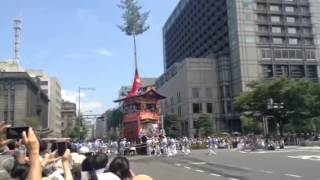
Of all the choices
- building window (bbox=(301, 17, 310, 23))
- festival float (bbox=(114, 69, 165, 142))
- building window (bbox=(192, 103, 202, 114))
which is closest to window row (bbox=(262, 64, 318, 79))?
building window (bbox=(301, 17, 310, 23))

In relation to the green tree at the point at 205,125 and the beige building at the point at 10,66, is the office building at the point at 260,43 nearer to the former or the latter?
the green tree at the point at 205,125

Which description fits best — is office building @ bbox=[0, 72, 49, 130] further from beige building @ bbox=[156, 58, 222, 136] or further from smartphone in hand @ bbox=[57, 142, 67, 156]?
smartphone in hand @ bbox=[57, 142, 67, 156]

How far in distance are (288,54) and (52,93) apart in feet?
272

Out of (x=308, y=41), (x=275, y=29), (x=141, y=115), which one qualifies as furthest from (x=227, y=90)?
(x=141, y=115)

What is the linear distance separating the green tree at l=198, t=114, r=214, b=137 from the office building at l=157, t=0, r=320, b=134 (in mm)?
8597

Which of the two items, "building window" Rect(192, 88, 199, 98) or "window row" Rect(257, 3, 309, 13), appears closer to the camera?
"window row" Rect(257, 3, 309, 13)

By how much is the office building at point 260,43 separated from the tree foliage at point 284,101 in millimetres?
36869

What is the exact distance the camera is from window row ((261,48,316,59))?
336 ft

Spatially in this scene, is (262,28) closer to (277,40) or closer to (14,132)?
(277,40)

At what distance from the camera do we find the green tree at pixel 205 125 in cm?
9500

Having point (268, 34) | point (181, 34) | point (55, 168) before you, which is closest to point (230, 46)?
point (268, 34)

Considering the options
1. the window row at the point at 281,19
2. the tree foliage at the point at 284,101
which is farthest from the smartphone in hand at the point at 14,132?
the window row at the point at 281,19

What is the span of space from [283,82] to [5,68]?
266ft

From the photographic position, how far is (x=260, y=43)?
4028 inches
